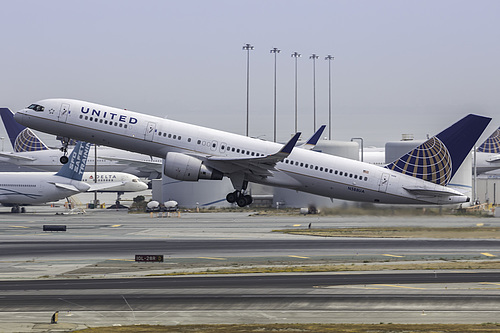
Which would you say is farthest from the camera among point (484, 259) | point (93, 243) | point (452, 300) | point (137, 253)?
point (93, 243)

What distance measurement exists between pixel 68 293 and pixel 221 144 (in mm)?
19773

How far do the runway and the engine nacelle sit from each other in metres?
5.72

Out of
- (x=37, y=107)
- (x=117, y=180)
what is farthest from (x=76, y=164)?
(x=37, y=107)

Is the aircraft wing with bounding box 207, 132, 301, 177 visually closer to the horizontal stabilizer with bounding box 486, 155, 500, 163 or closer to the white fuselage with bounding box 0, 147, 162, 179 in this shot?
the white fuselage with bounding box 0, 147, 162, 179

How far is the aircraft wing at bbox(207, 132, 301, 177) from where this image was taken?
50.0m

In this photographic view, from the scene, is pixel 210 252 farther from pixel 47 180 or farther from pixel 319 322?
pixel 47 180

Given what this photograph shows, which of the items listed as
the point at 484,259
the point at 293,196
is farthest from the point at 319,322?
the point at 293,196

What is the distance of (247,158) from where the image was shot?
50656mm

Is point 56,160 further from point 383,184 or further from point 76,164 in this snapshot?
point 383,184

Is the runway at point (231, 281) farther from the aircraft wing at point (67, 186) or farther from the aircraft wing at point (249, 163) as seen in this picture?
the aircraft wing at point (67, 186)

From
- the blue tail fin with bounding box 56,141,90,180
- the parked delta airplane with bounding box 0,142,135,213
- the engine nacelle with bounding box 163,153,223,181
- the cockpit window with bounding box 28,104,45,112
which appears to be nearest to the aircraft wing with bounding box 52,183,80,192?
the parked delta airplane with bounding box 0,142,135,213

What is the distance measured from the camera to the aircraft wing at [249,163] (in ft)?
164

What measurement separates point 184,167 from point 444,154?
20.2 m

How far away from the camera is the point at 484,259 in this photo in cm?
4828
